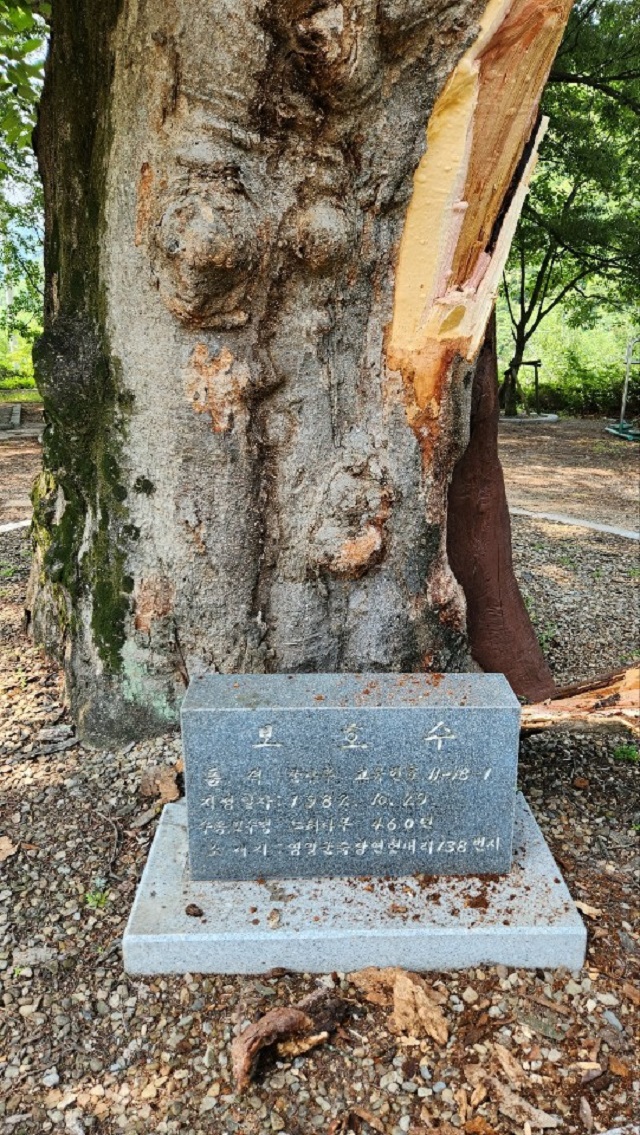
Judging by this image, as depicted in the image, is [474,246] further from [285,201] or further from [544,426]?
[544,426]

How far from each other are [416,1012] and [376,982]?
14cm

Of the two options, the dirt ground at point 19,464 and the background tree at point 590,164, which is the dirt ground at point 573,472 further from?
the dirt ground at point 19,464

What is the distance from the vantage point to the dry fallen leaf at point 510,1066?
1.93m

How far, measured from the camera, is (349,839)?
91.3 inches

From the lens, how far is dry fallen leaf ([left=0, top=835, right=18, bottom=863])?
2574 mm

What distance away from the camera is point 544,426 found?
47.8ft

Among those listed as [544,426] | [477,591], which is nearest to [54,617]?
[477,591]

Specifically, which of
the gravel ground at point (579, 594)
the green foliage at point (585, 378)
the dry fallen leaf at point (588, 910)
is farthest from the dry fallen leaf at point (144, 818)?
the green foliage at point (585, 378)

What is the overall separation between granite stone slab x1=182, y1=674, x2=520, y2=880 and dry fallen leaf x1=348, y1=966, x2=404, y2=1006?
265 millimetres

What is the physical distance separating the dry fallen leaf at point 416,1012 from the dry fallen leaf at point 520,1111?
0.17 metres

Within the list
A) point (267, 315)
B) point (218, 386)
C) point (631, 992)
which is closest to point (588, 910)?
point (631, 992)

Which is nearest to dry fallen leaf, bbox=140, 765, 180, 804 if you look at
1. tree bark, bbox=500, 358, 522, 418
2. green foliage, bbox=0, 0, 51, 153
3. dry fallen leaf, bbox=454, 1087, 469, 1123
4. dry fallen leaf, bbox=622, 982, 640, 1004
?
dry fallen leaf, bbox=454, 1087, 469, 1123

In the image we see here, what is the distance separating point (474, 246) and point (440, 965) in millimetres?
2258

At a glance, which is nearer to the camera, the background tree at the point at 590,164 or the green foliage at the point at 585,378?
the background tree at the point at 590,164
